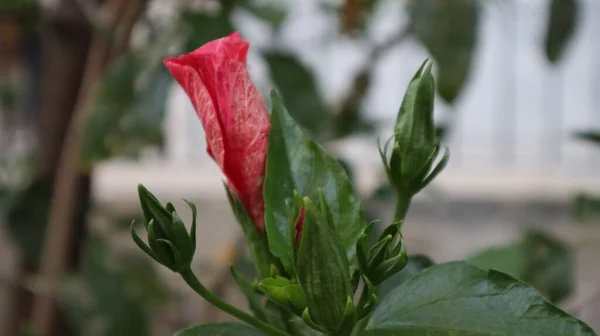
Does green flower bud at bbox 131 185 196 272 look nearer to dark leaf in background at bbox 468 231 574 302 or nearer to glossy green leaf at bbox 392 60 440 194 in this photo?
glossy green leaf at bbox 392 60 440 194

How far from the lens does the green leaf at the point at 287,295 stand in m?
0.20

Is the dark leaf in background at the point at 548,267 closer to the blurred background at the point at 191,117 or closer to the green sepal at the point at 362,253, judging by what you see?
the blurred background at the point at 191,117

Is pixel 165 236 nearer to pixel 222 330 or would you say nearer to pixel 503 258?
pixel 222 330

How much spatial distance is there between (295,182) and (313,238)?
0.05 metres

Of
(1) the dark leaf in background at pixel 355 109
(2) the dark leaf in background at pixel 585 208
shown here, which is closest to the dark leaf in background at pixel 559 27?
(2) the dark leaf in background at pixel 585 208

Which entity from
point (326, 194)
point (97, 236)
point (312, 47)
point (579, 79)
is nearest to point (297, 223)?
point (326, 194)

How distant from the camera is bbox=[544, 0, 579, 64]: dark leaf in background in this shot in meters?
0.59

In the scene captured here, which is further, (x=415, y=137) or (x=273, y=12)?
(x=273, y=12)

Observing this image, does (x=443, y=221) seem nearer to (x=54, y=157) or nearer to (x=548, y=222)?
(x=548, y=222)

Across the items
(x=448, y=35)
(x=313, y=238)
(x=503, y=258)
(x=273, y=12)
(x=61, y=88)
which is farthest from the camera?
(x=273, y=12)

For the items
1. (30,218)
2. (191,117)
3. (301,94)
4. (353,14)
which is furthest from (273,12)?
(191,117)

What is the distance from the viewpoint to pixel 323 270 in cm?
18

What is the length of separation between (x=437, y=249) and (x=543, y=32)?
0.87m

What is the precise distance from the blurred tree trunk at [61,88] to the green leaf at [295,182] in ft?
1.51
